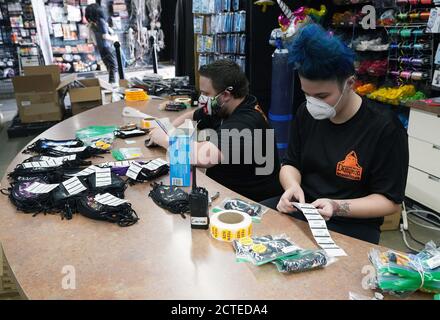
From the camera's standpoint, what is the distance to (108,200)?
147 cm

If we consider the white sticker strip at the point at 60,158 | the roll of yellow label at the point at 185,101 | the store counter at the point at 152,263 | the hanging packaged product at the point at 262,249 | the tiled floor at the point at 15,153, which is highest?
the white sticker strip at the point at 60,158

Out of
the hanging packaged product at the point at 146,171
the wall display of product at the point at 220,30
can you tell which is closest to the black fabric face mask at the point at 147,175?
the hanging packaged product at the point at 146,171

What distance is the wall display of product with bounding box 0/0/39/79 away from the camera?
7480mm

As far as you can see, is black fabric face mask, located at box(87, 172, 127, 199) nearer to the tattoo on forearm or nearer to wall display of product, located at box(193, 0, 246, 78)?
the tattoo on forearm

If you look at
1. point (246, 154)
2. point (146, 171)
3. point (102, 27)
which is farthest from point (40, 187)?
point (102, 27)

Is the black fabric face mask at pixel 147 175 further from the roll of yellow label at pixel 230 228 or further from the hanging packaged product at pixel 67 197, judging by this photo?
the roll of yellow label at pixel 230 228

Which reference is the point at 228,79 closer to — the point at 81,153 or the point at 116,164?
the point at 116,164

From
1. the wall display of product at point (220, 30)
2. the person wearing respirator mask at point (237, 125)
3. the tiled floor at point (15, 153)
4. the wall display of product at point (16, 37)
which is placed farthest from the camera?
the wall display of product at point (16, 37)

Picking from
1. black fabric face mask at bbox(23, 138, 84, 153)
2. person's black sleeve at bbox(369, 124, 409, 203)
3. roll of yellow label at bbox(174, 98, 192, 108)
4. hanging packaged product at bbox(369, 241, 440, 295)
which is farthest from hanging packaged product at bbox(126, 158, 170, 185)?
roll of yellow label at bbox(174, 98, 192, 108)

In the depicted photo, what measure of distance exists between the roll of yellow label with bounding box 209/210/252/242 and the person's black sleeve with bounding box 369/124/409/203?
60 cm

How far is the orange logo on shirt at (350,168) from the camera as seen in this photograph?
1.54 meters

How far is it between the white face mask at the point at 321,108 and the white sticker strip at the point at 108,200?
0.85 metres

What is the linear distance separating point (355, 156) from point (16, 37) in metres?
8.02
